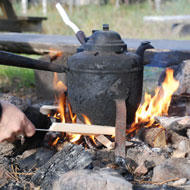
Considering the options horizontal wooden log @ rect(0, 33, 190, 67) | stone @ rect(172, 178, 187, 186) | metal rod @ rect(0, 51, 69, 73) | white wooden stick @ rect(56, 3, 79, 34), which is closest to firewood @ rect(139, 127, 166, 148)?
stone @ rect(172, 178, 187, 186)

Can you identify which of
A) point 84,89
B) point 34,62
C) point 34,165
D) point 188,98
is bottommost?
point 34,165

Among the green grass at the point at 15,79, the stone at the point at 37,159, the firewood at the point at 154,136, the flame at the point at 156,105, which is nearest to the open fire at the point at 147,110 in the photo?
the flame at the point at 156,105

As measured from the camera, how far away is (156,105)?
3.13m

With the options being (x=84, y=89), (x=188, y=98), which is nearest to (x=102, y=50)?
(x=84, y=89)

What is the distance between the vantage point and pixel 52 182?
2043mm

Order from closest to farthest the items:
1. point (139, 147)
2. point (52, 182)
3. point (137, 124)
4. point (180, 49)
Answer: point (52, 182)
point (139, 147)
point (137, 124)
point (180, 49)

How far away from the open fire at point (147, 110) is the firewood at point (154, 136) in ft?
0.36

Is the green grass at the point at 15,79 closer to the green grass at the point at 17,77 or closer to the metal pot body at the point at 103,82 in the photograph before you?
the green grass at the point at 17,77

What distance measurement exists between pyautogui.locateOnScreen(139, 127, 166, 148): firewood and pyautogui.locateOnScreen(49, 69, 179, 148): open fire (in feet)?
0.36

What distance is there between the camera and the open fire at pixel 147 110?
284cm

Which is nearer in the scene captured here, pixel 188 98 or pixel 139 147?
pixel 139 147

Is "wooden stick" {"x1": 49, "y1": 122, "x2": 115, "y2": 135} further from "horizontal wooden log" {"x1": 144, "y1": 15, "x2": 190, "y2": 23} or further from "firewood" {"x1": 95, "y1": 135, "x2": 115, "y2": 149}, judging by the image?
"horizontal wooden log" {"x1": 144, "y1": 15, "x2": 190, "y2": 23}

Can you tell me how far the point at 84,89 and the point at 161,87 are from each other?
1.12 meters

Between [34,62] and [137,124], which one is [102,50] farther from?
[137,124]
